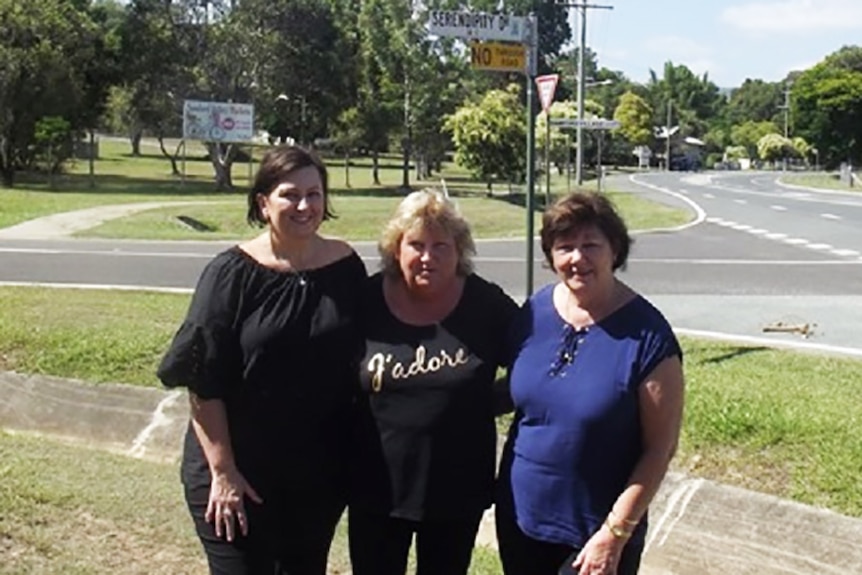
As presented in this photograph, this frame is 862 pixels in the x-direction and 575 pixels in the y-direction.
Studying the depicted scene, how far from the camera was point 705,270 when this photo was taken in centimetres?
1644

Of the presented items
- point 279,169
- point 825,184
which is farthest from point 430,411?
point 825,184

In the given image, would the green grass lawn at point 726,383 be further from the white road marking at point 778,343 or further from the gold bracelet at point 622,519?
the gold bracelet at point 622,519

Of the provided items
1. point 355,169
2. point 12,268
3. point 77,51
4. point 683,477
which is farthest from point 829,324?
point 355,169

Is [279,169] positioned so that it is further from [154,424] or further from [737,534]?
[154,424]

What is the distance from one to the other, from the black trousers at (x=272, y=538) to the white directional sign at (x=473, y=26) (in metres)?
4.06

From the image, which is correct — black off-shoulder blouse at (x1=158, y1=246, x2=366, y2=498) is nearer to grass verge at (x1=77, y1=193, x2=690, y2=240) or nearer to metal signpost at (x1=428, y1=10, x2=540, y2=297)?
metal signpost at (x1=428, y1=10, x2=540, y2=297)

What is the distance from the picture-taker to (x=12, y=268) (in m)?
15.1

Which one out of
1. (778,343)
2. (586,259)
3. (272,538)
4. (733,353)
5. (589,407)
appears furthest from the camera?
(778,343)

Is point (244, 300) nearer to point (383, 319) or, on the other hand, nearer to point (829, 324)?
point (383, 319)

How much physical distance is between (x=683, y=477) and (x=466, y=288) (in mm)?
2441

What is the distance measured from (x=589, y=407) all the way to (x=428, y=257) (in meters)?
0.64

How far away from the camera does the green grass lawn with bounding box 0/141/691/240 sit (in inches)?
895

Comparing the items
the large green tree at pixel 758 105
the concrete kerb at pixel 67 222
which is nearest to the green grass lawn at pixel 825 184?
the concrete kerb at pixel 67 222

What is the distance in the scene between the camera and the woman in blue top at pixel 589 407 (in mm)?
2906
